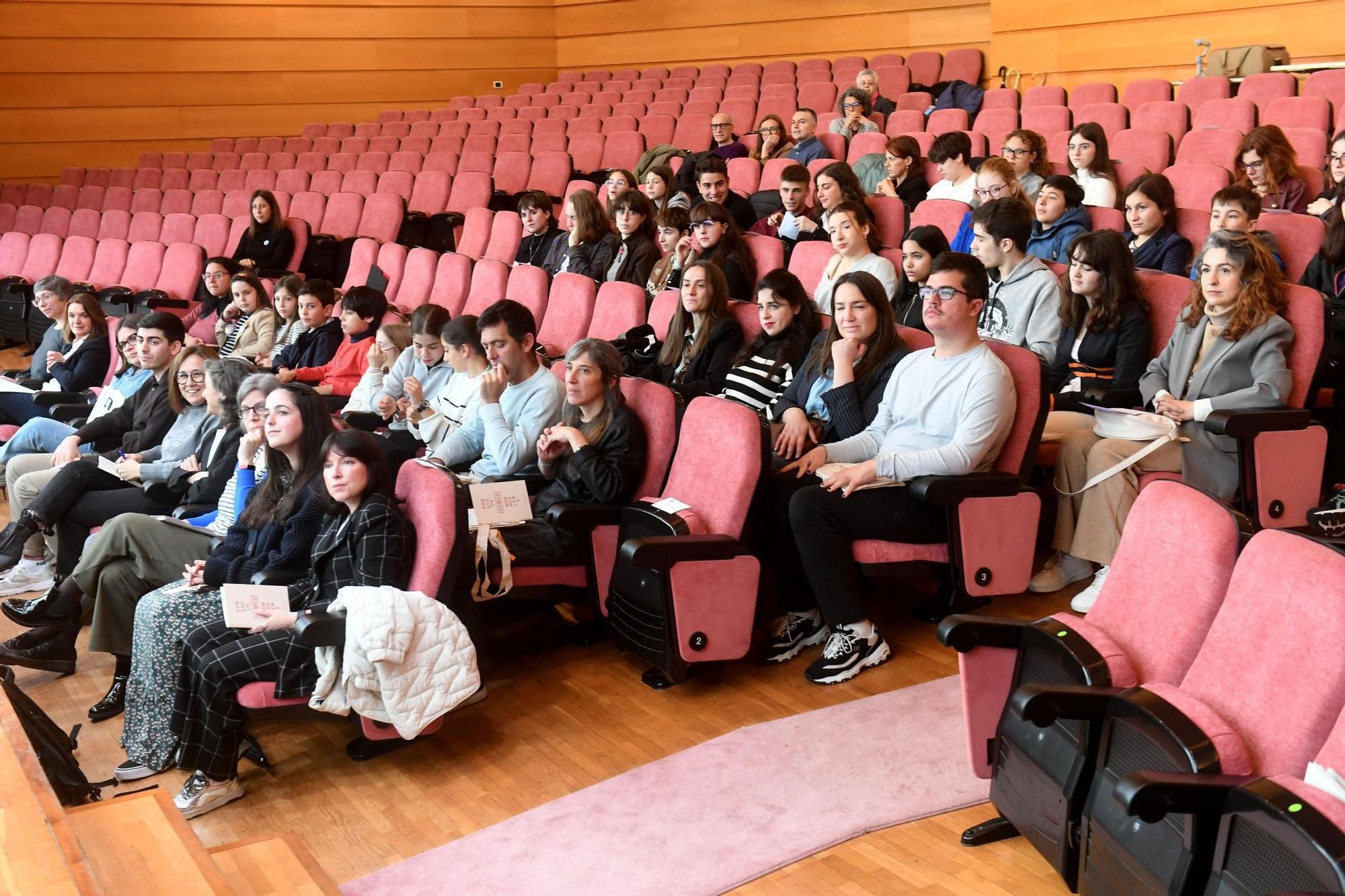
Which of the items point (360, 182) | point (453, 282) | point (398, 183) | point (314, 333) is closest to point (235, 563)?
point (314, 333)

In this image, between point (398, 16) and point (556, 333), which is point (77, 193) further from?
point (556, 333)

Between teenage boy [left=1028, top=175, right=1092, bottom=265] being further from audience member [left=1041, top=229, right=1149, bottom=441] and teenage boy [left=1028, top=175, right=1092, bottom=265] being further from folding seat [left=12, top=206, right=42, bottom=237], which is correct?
folding seat [left=12, top=206, right=42, bottom=237]

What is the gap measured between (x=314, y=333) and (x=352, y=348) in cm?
24

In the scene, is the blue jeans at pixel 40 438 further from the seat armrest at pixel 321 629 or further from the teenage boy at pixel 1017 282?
the teenage boy at pixel 1017 282

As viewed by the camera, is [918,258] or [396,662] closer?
[396,662]

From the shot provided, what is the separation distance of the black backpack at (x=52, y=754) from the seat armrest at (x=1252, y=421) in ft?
7.01

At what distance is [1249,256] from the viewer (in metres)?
2.49

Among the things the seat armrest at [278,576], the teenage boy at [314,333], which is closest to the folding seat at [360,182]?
the teenage boy at [314,333]

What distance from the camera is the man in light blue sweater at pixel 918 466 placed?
7.86 feet

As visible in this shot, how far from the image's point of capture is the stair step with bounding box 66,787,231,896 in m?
1.50

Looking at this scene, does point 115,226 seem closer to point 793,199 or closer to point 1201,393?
point 793,199

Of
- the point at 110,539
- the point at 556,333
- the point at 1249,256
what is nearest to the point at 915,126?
the point at 556,333

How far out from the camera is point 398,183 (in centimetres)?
666

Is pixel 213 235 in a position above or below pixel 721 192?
below
